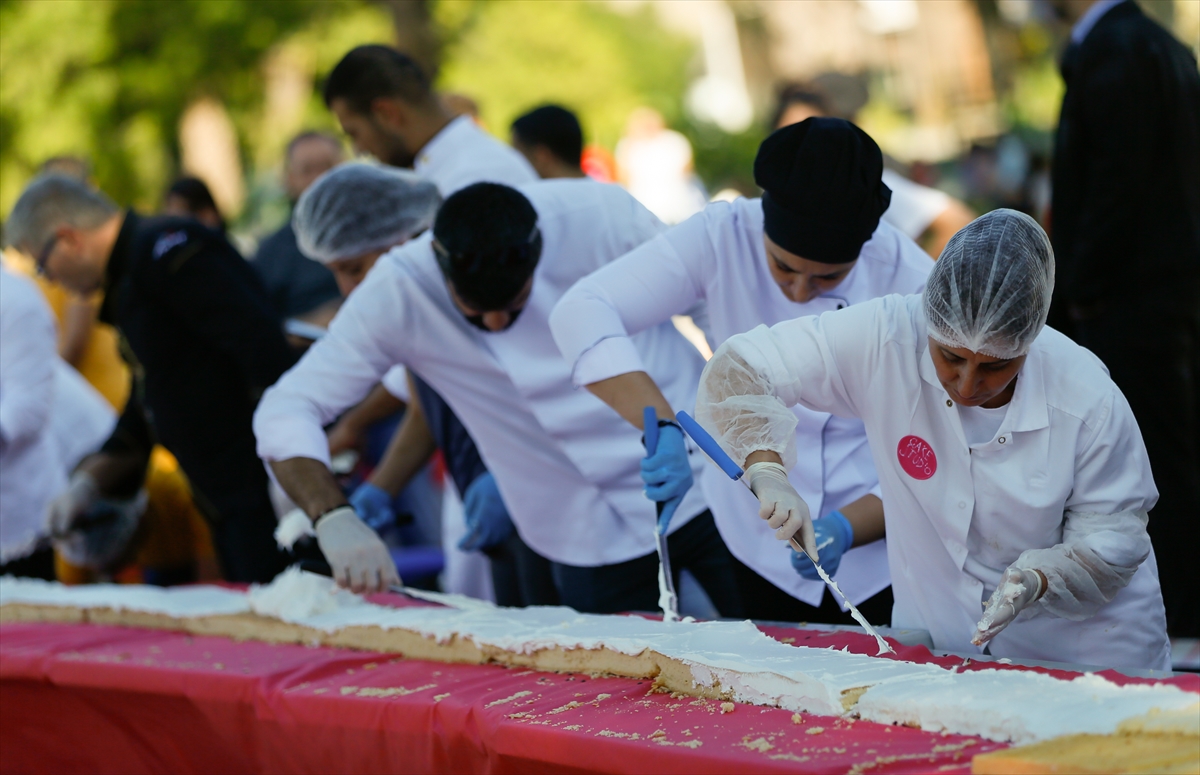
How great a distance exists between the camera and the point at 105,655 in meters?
2.59

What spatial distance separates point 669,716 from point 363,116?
220 cm

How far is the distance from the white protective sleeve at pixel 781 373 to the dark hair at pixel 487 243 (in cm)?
68

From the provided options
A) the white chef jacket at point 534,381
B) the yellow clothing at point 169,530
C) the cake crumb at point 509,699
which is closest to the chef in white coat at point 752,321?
the white chef jacket at point 534,381

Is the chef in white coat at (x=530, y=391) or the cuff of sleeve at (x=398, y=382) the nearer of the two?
the chef in white coat at (x=530, y=391)

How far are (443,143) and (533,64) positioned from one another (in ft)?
40.2

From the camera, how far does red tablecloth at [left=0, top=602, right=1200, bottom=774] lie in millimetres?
1571

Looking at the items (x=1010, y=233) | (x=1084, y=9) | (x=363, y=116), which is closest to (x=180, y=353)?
(x=363, y=116)

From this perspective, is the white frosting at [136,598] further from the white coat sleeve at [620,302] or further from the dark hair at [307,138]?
the dark hair at [307,138]

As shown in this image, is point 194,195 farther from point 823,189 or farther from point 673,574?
point 823,189

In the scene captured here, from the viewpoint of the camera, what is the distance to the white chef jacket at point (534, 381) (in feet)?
8.93

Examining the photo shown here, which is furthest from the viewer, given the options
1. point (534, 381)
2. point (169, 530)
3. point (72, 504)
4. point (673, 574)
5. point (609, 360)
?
point (169, 530)

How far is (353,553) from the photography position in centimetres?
255

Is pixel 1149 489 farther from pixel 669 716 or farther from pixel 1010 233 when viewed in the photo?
pixel 669 716

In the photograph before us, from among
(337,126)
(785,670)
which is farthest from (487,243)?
(337,126)
